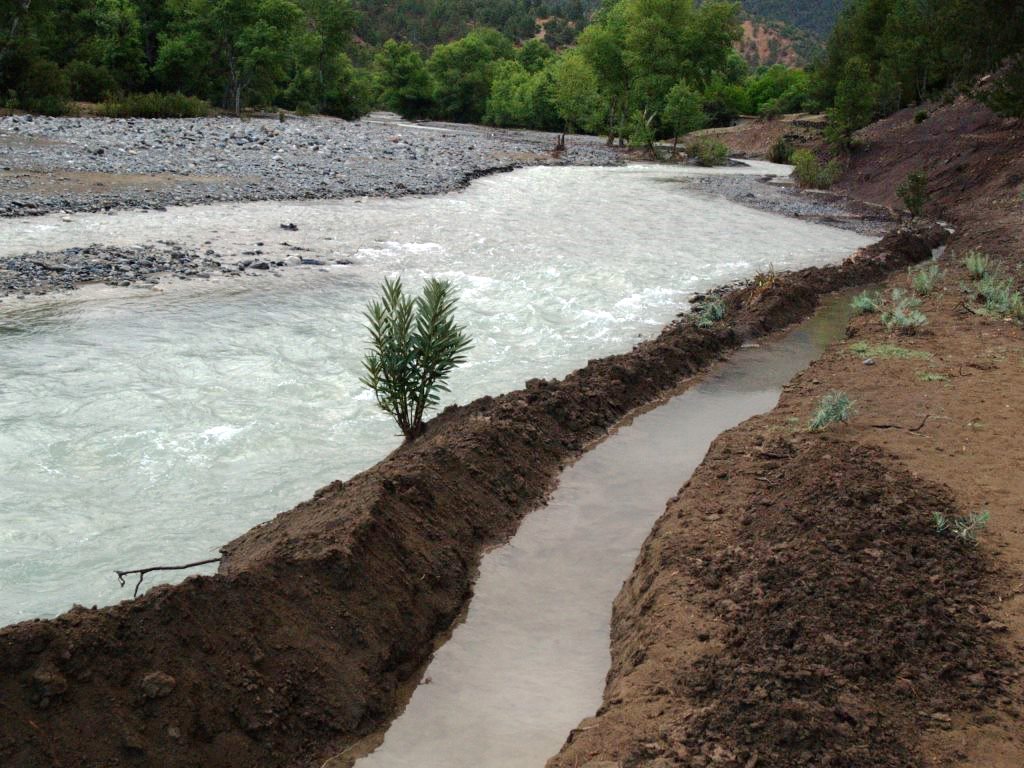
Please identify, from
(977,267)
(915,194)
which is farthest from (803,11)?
(977,267)

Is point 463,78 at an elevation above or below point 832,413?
above

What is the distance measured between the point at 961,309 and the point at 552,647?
973 cm

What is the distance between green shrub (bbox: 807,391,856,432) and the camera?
819 cm

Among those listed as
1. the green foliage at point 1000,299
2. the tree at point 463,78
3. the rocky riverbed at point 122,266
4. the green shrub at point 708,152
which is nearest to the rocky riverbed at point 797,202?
the green shrub at point 708,152

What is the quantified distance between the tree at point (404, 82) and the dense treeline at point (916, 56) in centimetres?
3910

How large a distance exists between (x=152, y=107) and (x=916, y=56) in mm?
35474

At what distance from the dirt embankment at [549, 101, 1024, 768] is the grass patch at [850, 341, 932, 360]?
93 centimetres

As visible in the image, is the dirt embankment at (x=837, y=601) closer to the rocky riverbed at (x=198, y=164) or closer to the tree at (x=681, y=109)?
the rocky riverbed at (x=198, y=164)

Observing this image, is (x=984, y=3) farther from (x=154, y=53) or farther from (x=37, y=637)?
(x=154, y=53)

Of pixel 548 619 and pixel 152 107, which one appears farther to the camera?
pixel 152 107

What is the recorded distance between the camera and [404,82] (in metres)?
87.5

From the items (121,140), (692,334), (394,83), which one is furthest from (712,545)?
(394,83)

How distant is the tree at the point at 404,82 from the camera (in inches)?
3381

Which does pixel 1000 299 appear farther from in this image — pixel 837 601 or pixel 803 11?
pixel 803 11
